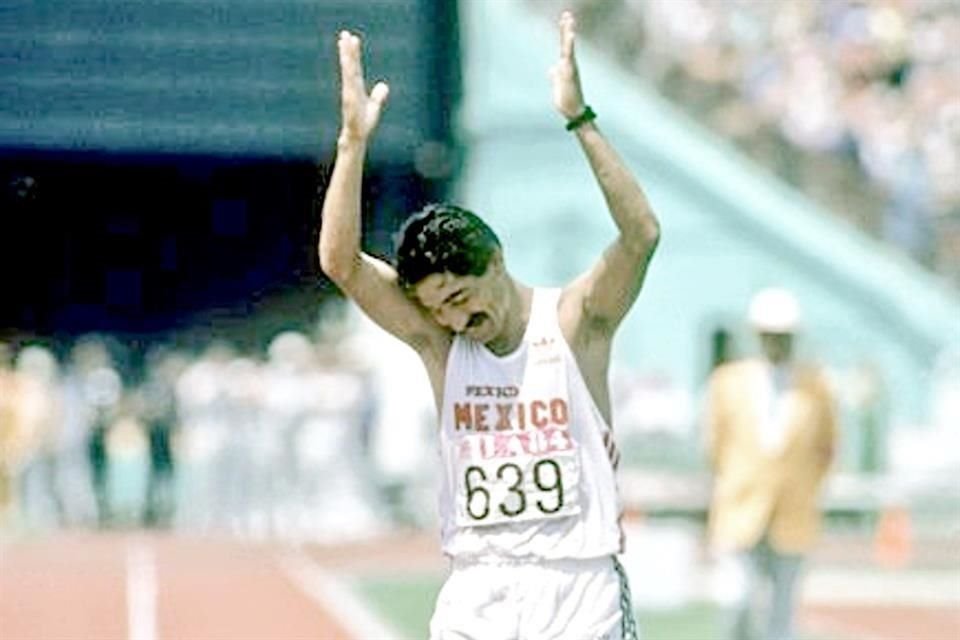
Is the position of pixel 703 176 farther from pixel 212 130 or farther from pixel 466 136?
pixel 212 130

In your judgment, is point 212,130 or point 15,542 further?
point 15,542

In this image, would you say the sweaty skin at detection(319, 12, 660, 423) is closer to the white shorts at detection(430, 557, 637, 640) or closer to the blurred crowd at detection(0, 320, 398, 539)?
the white shorts at detection(430, 557, 637, 640)

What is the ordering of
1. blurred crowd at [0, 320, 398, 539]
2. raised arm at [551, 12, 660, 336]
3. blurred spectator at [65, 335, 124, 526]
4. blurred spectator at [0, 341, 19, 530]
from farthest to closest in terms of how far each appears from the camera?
1. blurred spectator at [65, 335, 124, 526]
2. blurred crowd at [0, 320, 398, 539]
3. blurred spectator at [0, 341, 19, 530]
4. raised arm at [551, 12, 660, 336]

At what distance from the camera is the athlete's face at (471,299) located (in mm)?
5559

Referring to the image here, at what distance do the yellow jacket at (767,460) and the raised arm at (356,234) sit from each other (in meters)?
4.03

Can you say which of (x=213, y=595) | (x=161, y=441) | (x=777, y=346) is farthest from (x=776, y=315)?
(x=161, y=441)

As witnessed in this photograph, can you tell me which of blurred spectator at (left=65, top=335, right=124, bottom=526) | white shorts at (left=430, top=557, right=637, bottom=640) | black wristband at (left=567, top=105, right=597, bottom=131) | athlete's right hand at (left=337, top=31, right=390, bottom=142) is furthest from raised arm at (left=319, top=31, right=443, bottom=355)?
blurred spectator at (left=65, top=335, right=124, bottom=526)

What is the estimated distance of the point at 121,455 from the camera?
72.7ft

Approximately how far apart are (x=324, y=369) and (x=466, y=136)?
2.01 meters

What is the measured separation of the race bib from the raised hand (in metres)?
0.63

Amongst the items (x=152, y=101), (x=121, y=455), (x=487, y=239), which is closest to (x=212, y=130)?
(x=152, y=101)

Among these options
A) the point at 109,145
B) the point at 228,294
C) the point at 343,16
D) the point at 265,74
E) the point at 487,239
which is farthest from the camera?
the point at 228,294

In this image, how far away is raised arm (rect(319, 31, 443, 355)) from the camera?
5.57 metres

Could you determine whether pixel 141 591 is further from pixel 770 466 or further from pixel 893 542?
pixel 770 466
